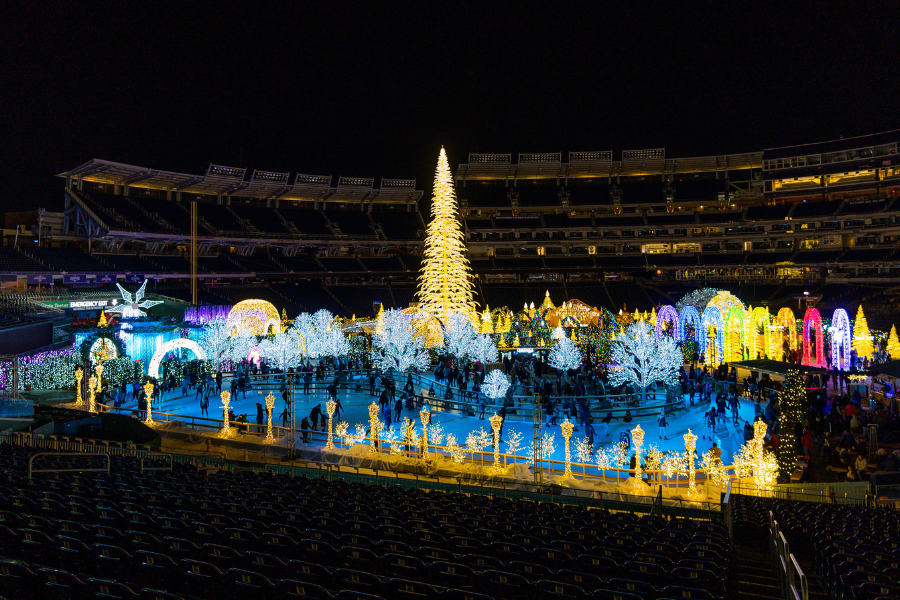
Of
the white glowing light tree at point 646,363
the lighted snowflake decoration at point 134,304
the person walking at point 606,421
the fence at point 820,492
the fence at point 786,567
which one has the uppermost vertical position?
the lighted snowflake decoration at point 134,304

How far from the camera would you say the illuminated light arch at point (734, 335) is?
26828mm

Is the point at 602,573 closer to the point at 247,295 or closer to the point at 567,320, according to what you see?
the point at 567,320

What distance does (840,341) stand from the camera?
25.7 metres

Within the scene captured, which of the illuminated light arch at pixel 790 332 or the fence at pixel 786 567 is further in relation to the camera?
the illuminated light arch at pixel 790 332

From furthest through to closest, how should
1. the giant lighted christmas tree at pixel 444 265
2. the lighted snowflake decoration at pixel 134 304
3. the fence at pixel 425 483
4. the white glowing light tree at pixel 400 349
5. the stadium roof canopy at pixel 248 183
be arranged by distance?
the stadium roof canopy at pixel 248 183
the giant lighted christmas tree at pixel 444 265
the lighted snowflake decoration at pixel 134 304
the white glowing light tree at pixel 400 349
the fence at pixel 425 483

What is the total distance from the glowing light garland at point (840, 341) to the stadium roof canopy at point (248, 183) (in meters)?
50.8

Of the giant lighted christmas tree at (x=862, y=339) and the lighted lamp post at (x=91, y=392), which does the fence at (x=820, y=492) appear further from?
the lighted lamp post at (x=91, y=392)

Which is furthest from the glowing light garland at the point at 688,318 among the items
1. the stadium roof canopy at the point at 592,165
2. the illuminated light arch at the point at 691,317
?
the stadium roof canopy at the point at 592,165

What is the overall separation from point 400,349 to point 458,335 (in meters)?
3.83

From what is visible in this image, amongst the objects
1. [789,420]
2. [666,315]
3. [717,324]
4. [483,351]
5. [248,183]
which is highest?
[248,183]

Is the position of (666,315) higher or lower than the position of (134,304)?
lower

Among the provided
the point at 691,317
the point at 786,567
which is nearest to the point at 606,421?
the point at 786,567

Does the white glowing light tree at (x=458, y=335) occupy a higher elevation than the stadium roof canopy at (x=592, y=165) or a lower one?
lower

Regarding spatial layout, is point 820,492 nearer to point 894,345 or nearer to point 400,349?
point 400,349
